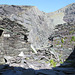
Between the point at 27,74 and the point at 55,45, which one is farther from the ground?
the point at 55,45

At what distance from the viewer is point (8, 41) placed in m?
7.01

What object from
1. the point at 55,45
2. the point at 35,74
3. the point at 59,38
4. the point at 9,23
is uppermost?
the point at 9,23

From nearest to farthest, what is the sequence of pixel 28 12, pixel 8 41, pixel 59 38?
pixel 8 41 → pixel 59 38 → pixel 28 12

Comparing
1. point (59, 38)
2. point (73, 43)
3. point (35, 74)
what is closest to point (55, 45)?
point (59, 38)

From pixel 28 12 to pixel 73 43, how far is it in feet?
106

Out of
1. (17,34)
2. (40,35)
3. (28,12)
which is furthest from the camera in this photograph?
(28,12)

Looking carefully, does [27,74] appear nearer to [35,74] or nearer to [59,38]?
[35,74]

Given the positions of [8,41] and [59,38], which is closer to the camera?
[8,41]

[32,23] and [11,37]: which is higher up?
[32,23]

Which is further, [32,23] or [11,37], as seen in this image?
[32,23]

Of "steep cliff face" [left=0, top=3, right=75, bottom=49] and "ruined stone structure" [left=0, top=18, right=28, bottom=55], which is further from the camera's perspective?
"steep cliff face" [left=0, top=3, right=75, bottom=49]

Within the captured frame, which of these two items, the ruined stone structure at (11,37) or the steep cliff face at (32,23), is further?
the steep cliff face at (32,23)

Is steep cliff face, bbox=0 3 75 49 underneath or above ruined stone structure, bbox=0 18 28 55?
above

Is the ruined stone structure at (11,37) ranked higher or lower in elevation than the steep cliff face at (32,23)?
lower
